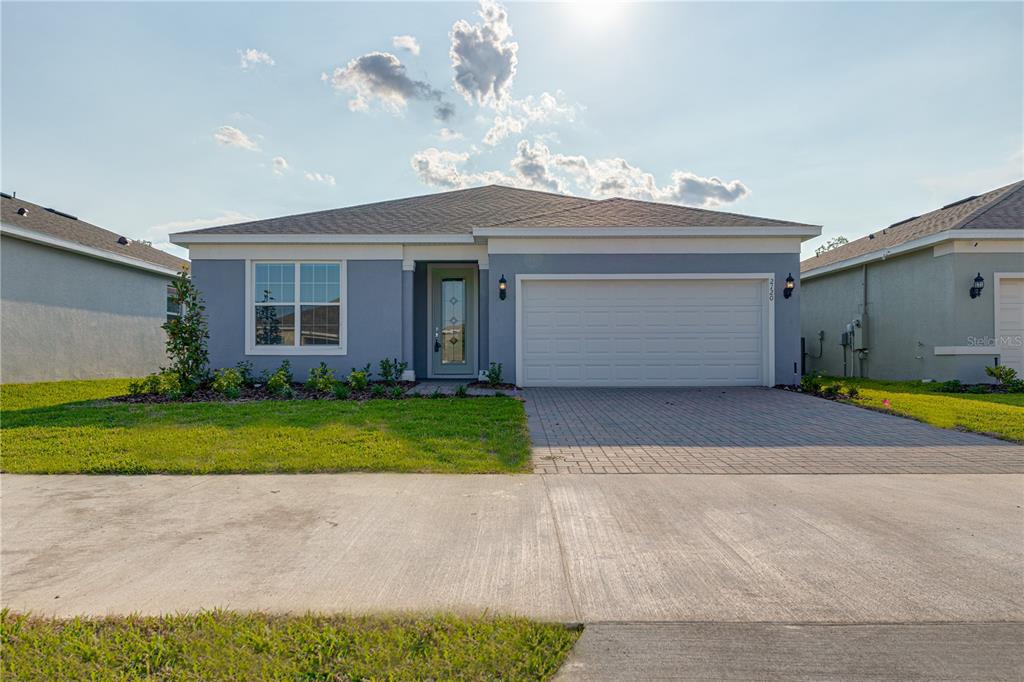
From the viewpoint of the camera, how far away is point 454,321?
42.5 ft

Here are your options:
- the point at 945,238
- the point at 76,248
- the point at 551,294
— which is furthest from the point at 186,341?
the point at 945,238

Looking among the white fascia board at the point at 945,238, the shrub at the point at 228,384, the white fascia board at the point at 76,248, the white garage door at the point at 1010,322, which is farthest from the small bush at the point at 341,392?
the white garage door at the point at 1010,322

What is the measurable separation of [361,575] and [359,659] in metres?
0.81

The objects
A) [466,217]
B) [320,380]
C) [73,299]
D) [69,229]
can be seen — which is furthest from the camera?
[69,229]

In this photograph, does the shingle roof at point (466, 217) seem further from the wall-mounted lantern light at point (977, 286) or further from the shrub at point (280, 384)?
the wall-mounted lantern light at point (977, 286)

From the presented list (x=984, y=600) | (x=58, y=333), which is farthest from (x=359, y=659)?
(x=58, y=333)

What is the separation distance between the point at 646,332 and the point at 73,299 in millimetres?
14662

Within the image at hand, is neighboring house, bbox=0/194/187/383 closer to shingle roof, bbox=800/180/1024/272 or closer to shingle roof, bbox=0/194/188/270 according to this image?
shingle roof, bbox=0/194/188/270

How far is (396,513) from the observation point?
3889mm

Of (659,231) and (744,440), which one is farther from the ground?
(659,231)

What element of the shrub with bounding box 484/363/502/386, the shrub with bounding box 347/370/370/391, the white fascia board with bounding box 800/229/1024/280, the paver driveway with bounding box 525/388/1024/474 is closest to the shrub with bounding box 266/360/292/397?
the shrub with bounding box 347/370/370/391

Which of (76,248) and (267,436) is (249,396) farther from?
(76,248)

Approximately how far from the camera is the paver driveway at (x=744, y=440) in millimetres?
5246

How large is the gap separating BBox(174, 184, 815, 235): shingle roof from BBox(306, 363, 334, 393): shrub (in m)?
3.11
